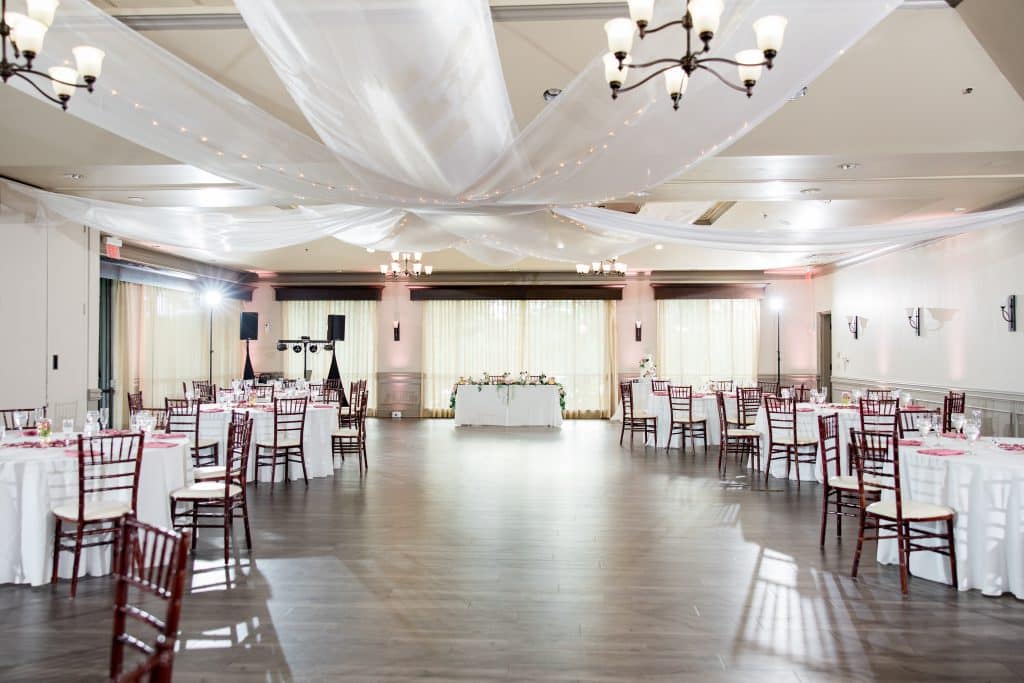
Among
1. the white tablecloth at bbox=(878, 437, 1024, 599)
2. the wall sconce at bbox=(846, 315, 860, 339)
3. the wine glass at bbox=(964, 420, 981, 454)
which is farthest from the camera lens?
the wall sconce at bbox=(846, 315, 860, 339)

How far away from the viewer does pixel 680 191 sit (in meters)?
6.59

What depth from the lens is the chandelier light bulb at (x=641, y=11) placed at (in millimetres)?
2654

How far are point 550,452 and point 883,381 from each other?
554cm

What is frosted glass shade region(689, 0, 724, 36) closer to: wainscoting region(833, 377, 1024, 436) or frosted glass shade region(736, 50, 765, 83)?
frosted glass shade region(736, 50, 765, 83)

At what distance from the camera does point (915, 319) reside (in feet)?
32.6

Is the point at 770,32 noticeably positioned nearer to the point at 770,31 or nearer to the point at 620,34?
the point at 770,31

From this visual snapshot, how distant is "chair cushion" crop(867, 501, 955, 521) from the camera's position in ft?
14.4

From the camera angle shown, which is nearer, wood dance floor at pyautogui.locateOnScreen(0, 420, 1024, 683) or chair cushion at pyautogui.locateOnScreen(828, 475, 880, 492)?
wood dance floor at pyautogui.locateOnScreen(0, 420, 1024, 683)

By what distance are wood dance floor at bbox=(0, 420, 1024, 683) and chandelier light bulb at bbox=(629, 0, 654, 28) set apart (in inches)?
113

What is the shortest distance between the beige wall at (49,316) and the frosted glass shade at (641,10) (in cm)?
651

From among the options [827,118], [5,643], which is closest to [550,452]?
[827,118]

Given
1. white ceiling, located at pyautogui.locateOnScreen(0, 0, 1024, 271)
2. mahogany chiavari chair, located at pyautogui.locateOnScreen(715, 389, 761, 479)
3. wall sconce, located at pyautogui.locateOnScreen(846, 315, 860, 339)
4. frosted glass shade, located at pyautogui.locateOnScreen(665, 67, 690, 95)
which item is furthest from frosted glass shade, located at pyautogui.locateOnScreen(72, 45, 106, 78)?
wall sconce, located at pyautogui.locateOnScreen(846, 315, 860, 339)

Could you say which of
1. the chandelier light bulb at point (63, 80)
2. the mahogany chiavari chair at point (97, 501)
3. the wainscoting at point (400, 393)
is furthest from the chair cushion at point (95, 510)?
the wainscoting at point (400, 393)

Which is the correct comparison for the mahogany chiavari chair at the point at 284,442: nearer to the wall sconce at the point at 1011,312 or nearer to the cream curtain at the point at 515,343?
the cream curtain at the point at 515,343
